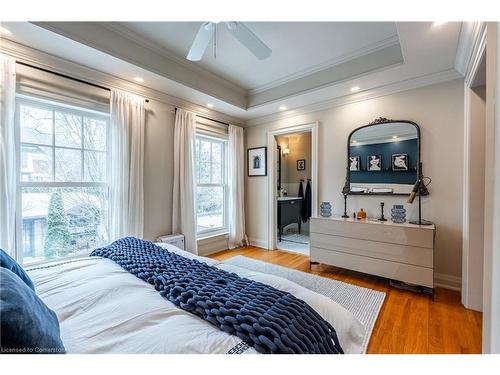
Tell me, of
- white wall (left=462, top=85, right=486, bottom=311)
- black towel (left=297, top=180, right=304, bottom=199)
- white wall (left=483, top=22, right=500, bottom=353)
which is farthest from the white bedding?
black towel (left=297, top=180, right=304, bottom=199)

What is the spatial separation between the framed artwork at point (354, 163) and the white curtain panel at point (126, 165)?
2.87 metres

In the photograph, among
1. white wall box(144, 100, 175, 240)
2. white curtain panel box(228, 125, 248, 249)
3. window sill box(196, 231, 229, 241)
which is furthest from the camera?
white curtain panel box(228, 125, 248, 249)

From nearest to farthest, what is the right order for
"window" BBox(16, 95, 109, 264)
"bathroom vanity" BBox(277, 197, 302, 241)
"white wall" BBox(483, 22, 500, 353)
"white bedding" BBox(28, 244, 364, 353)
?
"white bedding" BBox(28, 244, 364, 353)
"white wall" BBox(483, 22, 500, 353)
"window" BBox(16, 95, 109, 264)
"bathroom vanity" BBox(277, 197, 302, 241)

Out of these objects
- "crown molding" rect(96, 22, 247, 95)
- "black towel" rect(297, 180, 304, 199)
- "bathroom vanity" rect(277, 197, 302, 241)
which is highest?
"crown molding" rect(96, 22, 247, 95)

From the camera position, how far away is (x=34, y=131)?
2145mm

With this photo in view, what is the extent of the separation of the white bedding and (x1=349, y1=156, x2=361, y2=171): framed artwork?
7.95ft

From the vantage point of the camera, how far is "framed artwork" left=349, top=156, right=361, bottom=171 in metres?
3.13

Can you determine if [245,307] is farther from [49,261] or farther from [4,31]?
[4,31]

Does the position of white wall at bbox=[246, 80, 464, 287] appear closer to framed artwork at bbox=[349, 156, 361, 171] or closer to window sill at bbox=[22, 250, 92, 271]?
framed artwork at bbox=[349, 156, 361, 171]

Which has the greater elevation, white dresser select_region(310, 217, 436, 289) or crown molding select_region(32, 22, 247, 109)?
crown molding select_region(32, 22, 247, 109)

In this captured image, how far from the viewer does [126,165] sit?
264 cm

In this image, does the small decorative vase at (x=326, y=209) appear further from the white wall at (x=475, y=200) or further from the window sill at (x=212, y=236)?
the window sill at (x=212, y=236)

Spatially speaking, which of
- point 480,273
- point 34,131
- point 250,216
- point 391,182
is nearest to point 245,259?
point 250,216

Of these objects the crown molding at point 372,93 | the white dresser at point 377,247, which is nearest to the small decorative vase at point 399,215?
the white dresser at point 377,247
